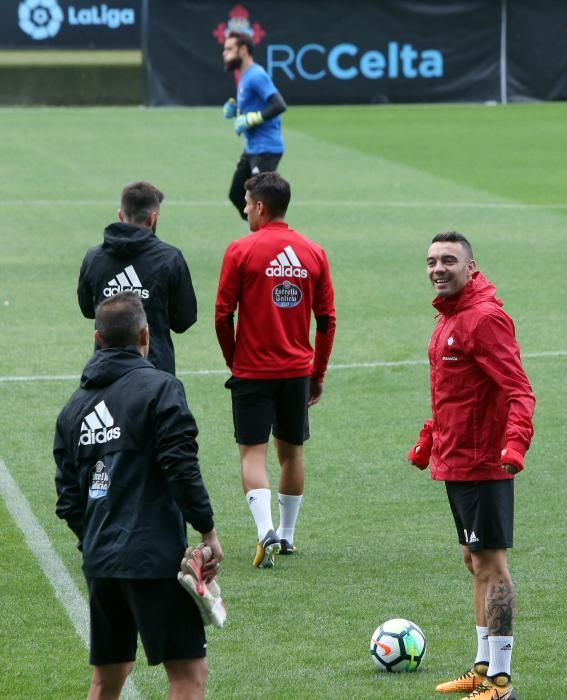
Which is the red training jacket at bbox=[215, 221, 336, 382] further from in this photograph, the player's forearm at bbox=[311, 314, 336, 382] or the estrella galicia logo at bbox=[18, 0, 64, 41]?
the estrella galicia logo at bbox=[18, 0, 64, 41]

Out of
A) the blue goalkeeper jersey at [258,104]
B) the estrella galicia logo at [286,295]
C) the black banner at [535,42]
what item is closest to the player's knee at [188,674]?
the estrella galicia logo at [286,295]

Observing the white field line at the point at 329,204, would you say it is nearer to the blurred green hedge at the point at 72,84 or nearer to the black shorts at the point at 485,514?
the blurred green hedge at the point at 72,84

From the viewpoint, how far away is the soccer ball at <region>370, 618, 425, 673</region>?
6.96m

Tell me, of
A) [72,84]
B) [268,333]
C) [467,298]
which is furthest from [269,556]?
[72,84]

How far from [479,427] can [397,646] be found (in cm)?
112

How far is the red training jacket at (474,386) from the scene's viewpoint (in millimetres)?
6516

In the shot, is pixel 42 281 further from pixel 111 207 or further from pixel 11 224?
pixel 111 207

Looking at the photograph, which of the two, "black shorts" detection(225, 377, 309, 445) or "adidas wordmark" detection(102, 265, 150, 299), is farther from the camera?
"black shorts" detection(225, 377, 309, 445)

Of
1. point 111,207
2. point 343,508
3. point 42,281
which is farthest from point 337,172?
point 343,508

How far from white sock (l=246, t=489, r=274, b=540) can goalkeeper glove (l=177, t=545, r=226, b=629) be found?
9.59ft

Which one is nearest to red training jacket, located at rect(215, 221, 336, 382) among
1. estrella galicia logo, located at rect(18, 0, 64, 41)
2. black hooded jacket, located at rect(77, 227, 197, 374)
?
black hooded jacket, located at rect(77, 227, 197, 374)

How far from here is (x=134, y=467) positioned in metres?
5.65

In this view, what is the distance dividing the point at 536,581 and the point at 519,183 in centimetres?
1729

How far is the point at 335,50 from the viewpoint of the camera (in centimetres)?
3681
